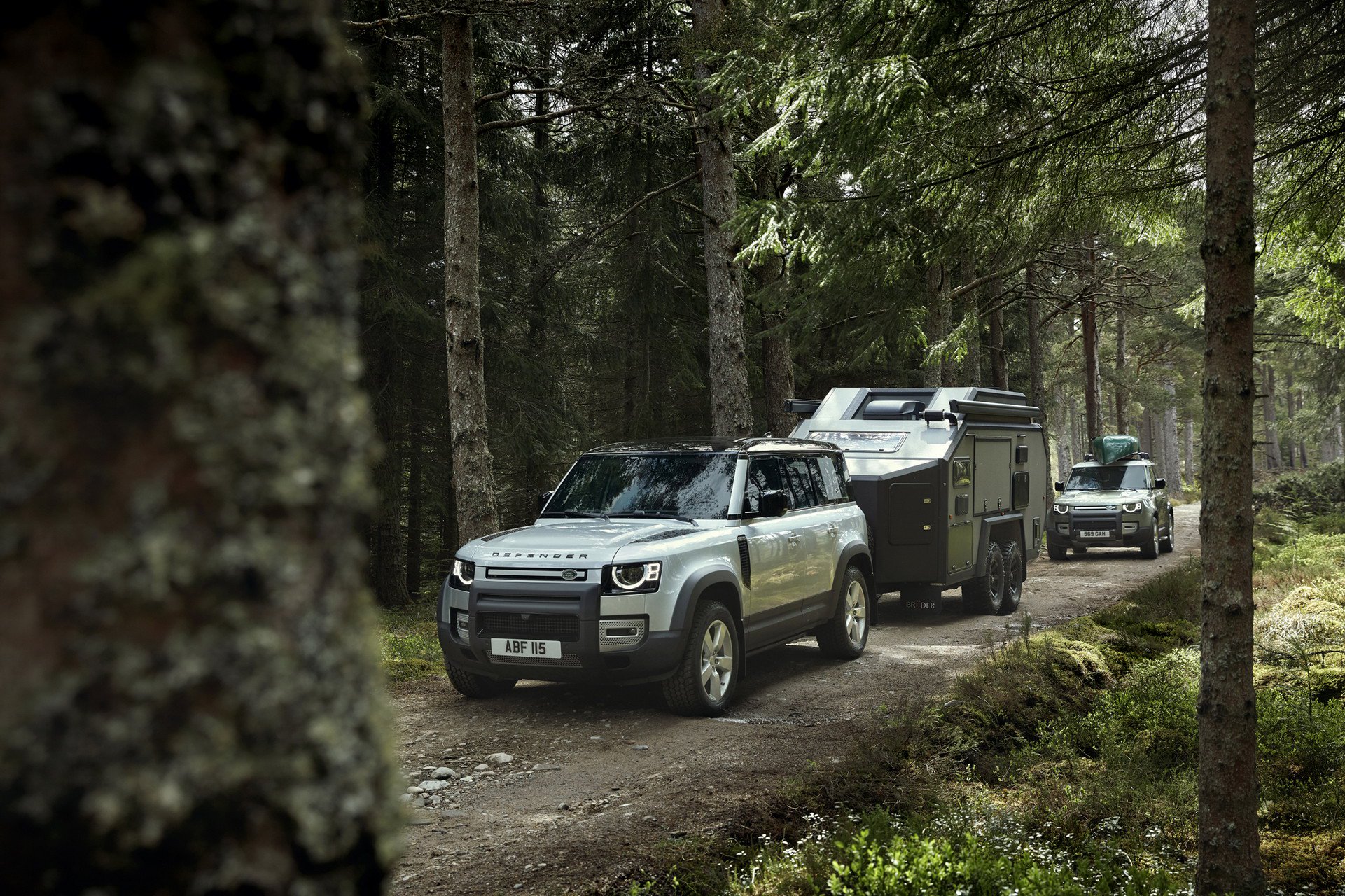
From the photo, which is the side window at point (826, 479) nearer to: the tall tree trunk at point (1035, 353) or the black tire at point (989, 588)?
the black tire at point (989, 588)

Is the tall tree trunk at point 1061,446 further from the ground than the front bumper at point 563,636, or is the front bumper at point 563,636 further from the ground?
the tall tree trunk at point 1061,446

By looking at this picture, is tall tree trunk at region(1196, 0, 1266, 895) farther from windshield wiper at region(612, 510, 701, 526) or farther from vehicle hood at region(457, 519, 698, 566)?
windshield wiper at region(612, 510, 701, 526)

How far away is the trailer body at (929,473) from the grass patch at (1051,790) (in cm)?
305

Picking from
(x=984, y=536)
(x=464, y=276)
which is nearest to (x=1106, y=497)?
(x=984, y=536)

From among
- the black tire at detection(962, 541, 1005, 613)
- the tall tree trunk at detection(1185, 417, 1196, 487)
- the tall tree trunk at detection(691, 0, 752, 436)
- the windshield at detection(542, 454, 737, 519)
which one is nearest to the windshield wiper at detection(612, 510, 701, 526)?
the windshield at detection(542, 454, 737, 519)

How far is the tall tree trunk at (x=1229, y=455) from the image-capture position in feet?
15.4

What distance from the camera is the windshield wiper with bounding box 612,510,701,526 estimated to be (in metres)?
8.70

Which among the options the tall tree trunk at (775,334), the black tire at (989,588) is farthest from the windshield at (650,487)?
the tall tree trunk at (775,334)

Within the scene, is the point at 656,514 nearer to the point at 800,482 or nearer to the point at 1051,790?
the point at 800,482

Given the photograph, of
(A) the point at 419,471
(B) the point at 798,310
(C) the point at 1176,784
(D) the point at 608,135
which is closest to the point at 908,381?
(B) the point at 798,310

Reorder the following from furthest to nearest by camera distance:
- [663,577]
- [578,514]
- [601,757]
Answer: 1. [578,514]
2. [663,577]
3. [601,757]

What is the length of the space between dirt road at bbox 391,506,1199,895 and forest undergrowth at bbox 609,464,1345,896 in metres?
0.41

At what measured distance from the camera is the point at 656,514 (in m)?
8.80

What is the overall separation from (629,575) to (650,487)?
65.9 inches
